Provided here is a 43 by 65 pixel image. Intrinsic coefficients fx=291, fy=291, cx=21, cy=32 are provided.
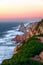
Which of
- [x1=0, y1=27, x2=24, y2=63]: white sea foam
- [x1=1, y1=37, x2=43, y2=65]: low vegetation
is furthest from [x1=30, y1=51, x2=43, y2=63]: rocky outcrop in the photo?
[x1=0, y1=27, x2=24, y2=63]: white sea foam

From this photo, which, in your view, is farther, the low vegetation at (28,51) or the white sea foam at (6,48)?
the white sea foam at (6,48)

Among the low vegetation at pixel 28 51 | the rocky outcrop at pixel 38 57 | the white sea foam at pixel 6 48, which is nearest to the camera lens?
the rocky outcrop at pixel 38 57

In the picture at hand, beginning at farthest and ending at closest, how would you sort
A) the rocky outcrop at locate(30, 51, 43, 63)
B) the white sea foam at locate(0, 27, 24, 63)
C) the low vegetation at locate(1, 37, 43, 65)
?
the white sea foam at locate(0, 27, 24, 63) < the low vegetation at locate(1, 37, 43, 65) < the rocky outcrop at locate(30, 51, 43, 63)

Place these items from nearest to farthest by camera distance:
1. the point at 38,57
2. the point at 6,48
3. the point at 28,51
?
the point at 38,57 → the point at 28,51 → the point at 6,48

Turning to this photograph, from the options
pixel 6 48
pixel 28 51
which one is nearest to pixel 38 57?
pixel 28 51

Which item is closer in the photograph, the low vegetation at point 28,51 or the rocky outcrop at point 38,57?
the rocky outcrop at point 38,57

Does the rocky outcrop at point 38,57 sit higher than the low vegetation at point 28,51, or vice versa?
the low vegetation at point 28,51

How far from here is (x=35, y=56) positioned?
2131 centimetres

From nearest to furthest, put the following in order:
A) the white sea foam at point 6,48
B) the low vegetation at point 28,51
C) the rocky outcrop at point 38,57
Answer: the rocky outcrop at point 38,57 → the low vegetation at point 28,51 → the white sea foam at point 6,48

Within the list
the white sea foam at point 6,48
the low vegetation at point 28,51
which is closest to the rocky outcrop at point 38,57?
the low vegetation at point 28,51

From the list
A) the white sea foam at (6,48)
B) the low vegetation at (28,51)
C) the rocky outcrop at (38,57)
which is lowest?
the rocky outcrop at (38,57)

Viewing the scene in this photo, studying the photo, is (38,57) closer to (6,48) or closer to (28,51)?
(28,51)

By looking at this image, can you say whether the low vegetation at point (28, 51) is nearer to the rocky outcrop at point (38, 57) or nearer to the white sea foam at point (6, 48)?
the rocky outcrop at point (38, 57)

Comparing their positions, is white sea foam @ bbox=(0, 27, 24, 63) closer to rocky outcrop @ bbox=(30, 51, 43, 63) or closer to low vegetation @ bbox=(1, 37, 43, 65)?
low vegetation @ bbox=(1, 37, 43, 65)
